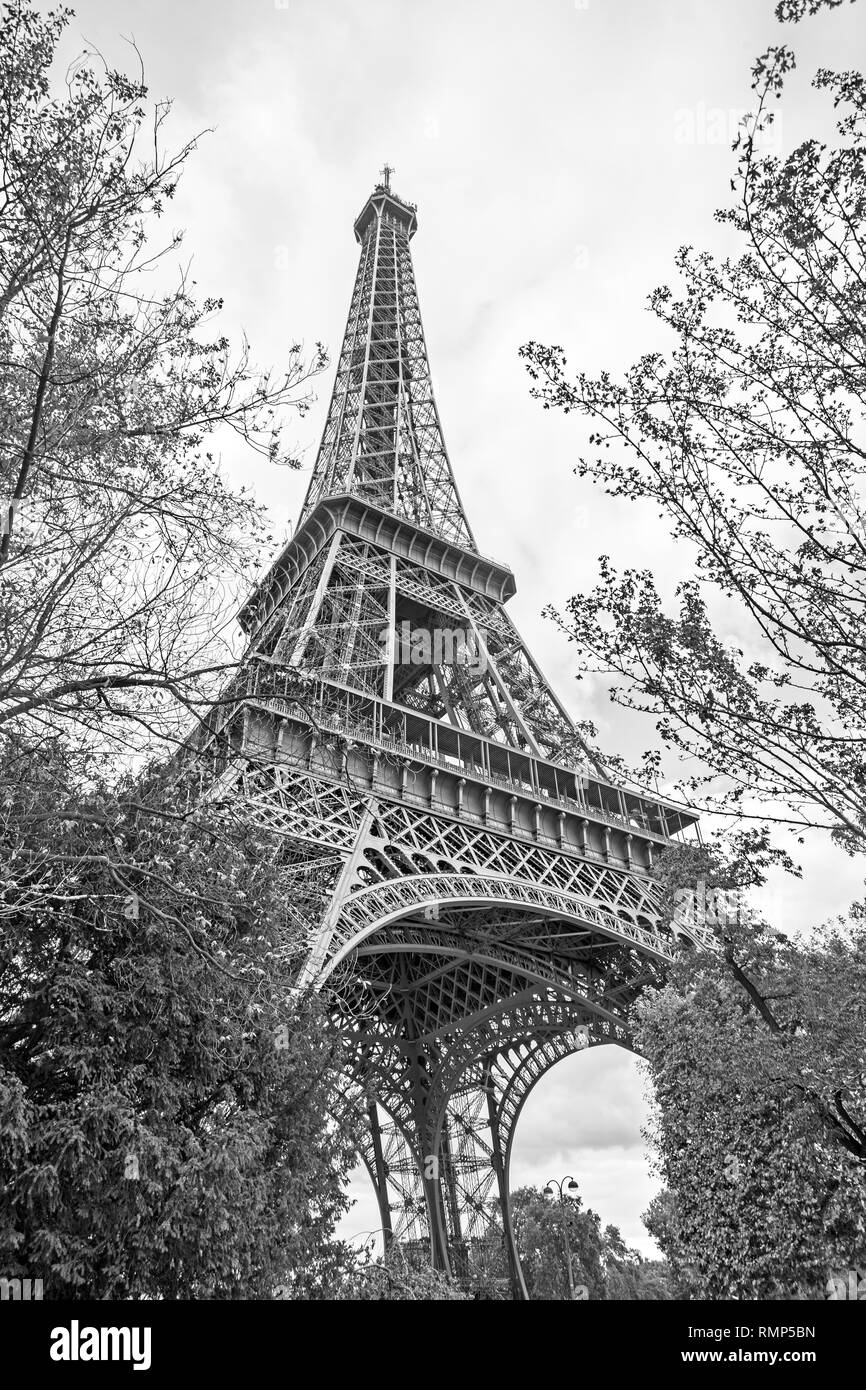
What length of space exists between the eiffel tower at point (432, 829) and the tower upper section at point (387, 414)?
5.9 inches

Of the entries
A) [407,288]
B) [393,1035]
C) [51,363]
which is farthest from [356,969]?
[407,288]

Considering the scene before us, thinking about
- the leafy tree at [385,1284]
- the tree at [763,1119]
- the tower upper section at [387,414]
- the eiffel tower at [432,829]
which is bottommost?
the leafy tree at [385,1284]

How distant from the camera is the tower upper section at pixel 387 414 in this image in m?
39.2

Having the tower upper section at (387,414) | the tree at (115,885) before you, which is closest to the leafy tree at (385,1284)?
the tree at (115,885)

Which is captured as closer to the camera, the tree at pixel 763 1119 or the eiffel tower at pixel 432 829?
the tree at pixel 763 1119

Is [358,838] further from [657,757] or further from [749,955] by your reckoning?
[657,757]

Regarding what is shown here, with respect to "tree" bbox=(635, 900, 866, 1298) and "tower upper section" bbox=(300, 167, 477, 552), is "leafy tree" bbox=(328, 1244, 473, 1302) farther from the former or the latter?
"tower upper section" bbox=(300, 167, 477, 552)

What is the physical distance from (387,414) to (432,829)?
82.9 feet

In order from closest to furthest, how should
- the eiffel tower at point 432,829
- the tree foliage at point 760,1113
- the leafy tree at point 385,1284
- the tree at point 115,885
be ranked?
the tree at point 115,885 < the tree foliage at point 760,1113 < the leafy tree at point 385,1284 < the eiffel tower at point 432,829

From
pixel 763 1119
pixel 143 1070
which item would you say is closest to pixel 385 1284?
pixel 763 1119

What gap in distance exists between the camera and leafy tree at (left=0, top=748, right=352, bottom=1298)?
1036cm

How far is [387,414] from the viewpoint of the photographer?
44062 millimetres

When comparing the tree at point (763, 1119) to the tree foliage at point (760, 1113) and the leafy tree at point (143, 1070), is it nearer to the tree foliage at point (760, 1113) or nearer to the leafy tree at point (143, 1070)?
the tree foliage at point (760, 1113)

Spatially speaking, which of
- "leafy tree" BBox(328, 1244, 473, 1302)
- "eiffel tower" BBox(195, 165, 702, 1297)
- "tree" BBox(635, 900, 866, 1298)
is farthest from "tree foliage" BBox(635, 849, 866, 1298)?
"eiffel tower" BBox(195, 165, 702, 1297)
